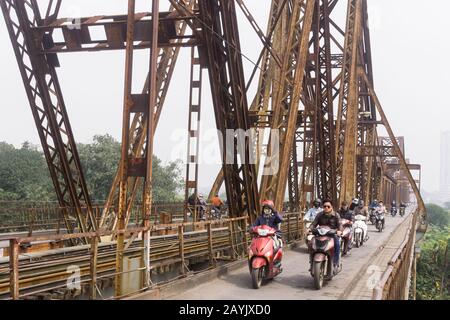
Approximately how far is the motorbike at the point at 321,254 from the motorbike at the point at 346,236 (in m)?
4.90

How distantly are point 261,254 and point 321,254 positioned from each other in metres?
1.02

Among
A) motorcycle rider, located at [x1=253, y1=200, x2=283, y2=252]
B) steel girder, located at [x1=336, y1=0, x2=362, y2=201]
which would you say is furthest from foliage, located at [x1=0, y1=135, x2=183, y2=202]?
motorcycle rider, located at [x1=253, y1=200, x2=283, y2=252]

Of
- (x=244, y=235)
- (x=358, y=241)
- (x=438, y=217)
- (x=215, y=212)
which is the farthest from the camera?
(x=438, y=217)

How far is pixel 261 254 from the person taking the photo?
8.28m

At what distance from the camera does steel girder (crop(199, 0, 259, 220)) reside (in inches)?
384

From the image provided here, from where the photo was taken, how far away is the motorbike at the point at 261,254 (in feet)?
27.0

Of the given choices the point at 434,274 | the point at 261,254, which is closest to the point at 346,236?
the point at 261,254

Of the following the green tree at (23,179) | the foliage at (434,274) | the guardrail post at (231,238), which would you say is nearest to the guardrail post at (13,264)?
the guardrail post at (231,238)

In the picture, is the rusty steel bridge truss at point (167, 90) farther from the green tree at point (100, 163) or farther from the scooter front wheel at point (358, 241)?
the green tree at point (100, 163)

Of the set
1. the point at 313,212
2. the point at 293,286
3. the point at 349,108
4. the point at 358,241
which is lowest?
the point at 358,241

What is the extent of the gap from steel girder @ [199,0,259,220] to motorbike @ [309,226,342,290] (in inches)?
105

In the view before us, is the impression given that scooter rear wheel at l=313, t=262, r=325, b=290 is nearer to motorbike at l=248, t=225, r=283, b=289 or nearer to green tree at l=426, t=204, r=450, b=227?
motorbike at l=248, t=225, r=283, b=289

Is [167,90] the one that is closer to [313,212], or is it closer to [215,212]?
[313,212]
